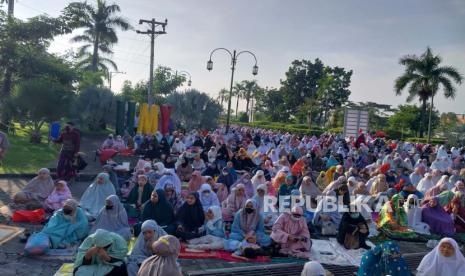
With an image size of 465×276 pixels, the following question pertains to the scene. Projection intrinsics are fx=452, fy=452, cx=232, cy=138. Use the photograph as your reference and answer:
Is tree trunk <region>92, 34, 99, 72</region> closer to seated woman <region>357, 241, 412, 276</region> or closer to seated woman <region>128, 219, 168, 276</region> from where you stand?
seated woman <region>128, 219, 168, 276</region>

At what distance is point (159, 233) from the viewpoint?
214 inches

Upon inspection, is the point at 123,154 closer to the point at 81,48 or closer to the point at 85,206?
the point at 85,206

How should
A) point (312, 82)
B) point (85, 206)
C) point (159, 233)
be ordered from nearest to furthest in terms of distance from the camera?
point (159, 233)
point (85, 206)
point (312, 82)

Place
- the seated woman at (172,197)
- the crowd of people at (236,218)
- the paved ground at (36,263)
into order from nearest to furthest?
the crowd of people at (236,218) < the paved ground at (36,263) < the seated woman at (172,197)

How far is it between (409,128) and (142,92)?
82.0 ft

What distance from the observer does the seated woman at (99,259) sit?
451 cm

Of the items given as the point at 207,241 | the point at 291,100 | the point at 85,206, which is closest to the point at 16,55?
the point at 85,206

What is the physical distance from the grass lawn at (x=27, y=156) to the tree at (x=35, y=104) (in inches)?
34.4

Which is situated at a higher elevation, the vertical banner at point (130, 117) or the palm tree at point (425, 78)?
the palm tree at point (425, 78)

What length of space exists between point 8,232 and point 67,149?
14.9ft

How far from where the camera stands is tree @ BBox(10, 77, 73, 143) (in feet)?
61.7

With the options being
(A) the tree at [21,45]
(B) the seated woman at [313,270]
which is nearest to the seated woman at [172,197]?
(B) the seated woman at [313,270]

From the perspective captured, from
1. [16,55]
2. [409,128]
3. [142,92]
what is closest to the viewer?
[16,55]

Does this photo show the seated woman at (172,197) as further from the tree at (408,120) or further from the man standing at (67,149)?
the tree at (408,120)
